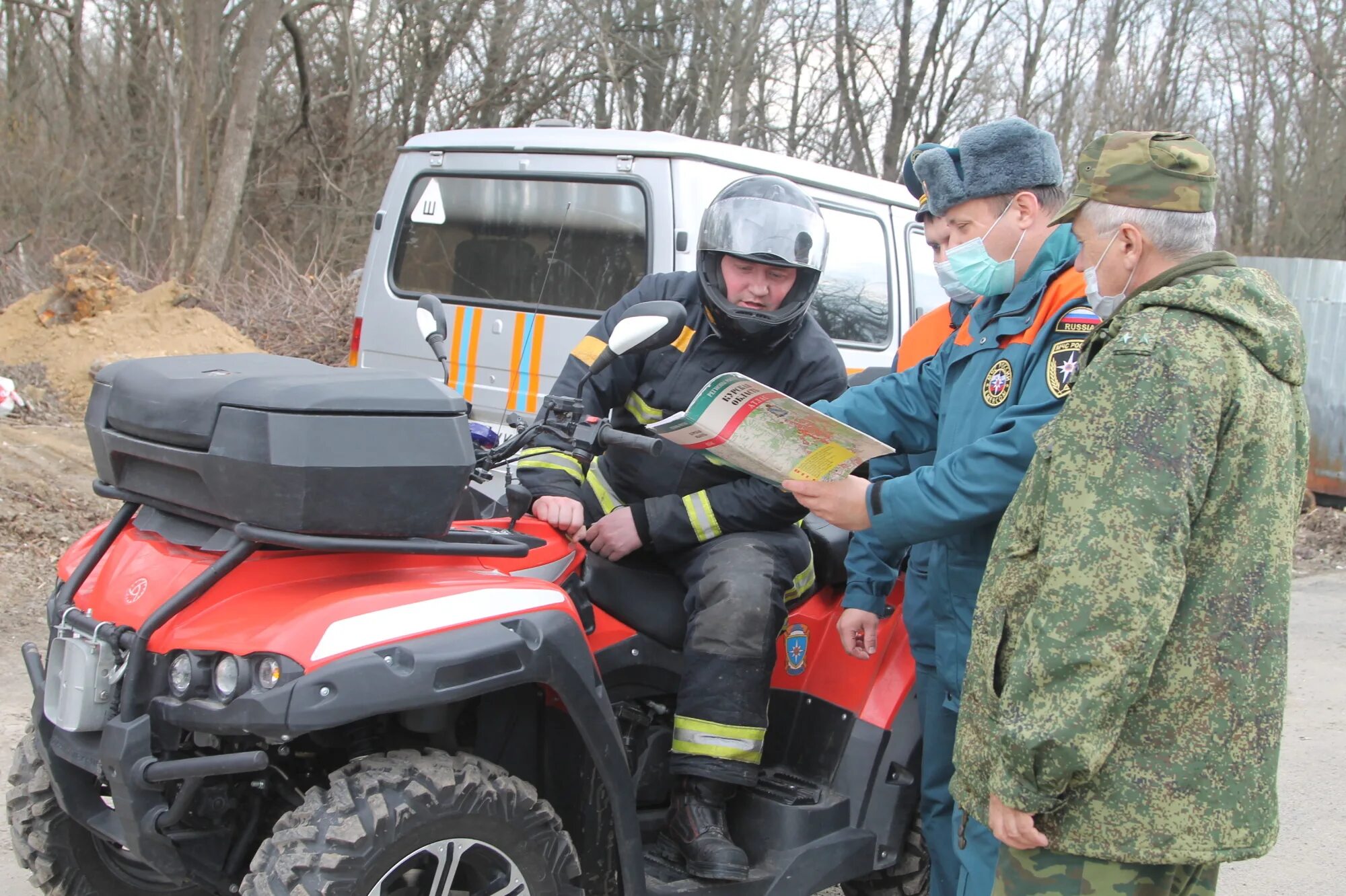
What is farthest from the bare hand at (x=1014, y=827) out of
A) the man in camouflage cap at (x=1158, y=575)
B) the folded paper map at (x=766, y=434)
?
the folded paper map at (x=766, y=434)

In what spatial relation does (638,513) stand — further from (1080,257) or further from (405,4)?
(405,4)

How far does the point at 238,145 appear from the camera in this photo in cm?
1447

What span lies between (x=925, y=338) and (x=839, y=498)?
3.36 ft

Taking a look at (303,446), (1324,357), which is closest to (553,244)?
(303,446)

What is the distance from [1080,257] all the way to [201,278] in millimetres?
12869

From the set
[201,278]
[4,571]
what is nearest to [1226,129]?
[201,278]

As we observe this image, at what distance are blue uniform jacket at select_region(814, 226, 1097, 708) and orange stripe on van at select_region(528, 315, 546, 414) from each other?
10.2 ft

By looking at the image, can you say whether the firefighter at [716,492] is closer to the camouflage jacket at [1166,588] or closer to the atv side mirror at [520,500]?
the atv side mirror at [520,500]

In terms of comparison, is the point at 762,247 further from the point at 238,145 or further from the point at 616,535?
the point at 238,145

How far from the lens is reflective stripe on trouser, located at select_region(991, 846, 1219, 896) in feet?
6.81

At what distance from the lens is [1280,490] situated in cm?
200

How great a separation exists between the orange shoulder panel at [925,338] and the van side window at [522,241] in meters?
2.36

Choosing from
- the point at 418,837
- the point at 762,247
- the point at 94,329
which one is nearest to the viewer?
the point at 418,837

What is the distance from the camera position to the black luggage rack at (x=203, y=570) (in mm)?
2273
